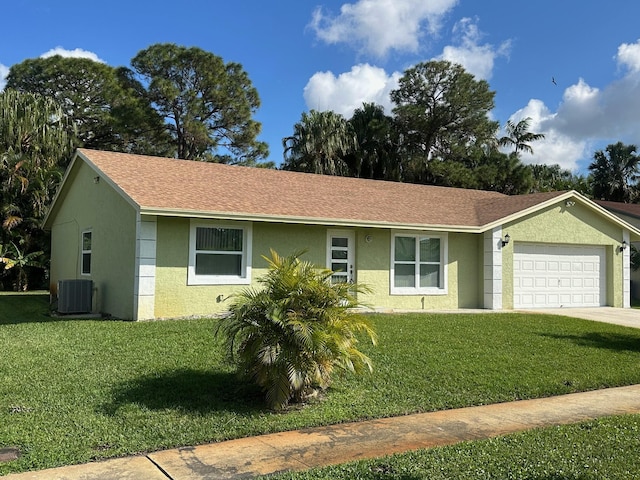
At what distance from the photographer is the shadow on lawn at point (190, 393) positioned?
647 cm

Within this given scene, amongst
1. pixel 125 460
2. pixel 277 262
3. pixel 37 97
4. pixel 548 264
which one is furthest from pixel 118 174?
pixel 37 97

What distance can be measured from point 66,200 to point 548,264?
16.5 m

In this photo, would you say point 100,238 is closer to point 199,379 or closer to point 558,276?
point 199,379

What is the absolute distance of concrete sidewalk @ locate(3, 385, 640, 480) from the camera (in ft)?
15.4

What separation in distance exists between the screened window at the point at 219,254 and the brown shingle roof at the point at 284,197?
2.32ft

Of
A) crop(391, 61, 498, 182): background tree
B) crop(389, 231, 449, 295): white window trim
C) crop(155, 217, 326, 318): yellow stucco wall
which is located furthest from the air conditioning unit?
crop(391, 61, 498, 182): background tree

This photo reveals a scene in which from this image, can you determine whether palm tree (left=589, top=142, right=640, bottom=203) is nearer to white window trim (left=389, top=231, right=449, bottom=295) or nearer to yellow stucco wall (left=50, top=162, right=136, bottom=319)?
white window trim (left=389, top=231, right=449, bottom=295)

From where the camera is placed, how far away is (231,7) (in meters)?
15.1

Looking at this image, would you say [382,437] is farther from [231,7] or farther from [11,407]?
[231,7]

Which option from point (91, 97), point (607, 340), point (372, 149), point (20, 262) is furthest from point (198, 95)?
point (607, 340)

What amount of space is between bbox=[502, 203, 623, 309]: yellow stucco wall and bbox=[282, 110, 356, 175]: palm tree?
54.0 ft

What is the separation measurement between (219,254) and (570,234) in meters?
11.8

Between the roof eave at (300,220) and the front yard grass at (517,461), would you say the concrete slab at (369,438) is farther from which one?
the roof eave at (300,220)

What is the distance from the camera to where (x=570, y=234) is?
60.5ft
